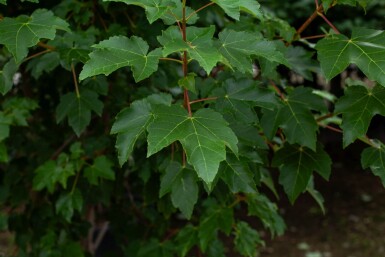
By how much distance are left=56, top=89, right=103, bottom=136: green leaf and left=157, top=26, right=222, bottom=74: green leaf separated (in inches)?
24.6

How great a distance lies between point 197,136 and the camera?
1.26m

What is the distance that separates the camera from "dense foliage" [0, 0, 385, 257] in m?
1.36

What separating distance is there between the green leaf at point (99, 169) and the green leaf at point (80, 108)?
204 millimetres

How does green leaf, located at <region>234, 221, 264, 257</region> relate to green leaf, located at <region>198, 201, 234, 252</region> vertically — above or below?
below

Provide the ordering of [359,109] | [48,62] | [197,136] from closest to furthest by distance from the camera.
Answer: [197,136]
[359,109]
[48,62]

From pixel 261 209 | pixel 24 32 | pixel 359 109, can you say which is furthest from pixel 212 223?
pixel 24 32

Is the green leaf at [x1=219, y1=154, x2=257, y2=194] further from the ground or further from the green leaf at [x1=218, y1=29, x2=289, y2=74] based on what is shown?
the ground

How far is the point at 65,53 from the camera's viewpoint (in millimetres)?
1745

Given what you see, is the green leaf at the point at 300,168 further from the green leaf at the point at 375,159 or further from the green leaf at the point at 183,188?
the green leaf at the point at 183,188

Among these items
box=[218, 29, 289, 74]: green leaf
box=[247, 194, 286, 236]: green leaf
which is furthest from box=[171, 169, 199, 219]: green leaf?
box=[247, 194, 286, 236]: green leaf

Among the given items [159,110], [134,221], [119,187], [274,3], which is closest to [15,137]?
[119,187]

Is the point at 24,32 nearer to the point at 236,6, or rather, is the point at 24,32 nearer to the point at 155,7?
the point at 155,7

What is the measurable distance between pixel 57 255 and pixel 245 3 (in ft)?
5.03

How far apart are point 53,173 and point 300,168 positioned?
924 mm
